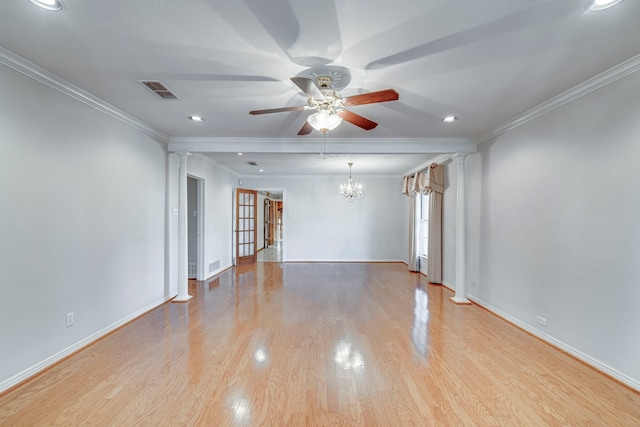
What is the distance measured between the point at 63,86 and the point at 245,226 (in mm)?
5301

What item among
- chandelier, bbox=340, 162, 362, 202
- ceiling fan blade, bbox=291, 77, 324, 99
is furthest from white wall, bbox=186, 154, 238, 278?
ceiling fan blade, bbox=291, 77, 324, 99

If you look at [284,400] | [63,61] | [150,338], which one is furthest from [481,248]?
[63,61]

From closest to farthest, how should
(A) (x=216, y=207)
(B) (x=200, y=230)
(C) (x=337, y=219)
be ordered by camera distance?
(B) (x=200, y=230)
(A) (x=216, y=207)
(C) (x=337, y=219)

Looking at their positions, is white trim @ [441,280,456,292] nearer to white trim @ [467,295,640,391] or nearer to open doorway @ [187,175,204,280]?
white trim @ [467,295,640,391]

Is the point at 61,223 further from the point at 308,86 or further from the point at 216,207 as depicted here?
the point at 216,207

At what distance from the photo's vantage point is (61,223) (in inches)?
99.1

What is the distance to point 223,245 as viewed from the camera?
675 centimetres

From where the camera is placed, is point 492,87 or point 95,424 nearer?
point 95,424

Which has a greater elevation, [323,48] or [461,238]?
[323,48]

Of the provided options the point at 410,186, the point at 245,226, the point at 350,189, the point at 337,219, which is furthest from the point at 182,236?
the point at 410,186

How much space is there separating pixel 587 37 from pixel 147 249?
488 centimetres

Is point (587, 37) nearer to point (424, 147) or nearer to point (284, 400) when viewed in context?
point (424, 147)

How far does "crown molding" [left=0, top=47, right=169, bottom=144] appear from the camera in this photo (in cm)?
207

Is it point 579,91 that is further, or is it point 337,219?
point 337,219
